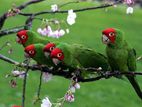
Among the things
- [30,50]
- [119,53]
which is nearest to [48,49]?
[30,50]

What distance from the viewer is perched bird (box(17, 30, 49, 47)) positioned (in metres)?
2.47

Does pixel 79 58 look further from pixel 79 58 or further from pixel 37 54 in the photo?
pixel 37 54

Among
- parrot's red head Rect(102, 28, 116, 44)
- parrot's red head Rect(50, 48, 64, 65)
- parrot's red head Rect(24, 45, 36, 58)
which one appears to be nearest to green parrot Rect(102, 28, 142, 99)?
parrot's red head Rect(102, 28, 116, 44)

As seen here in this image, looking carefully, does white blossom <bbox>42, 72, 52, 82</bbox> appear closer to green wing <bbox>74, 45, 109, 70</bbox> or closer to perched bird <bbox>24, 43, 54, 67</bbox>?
perched bird <bbox>24, 43, 54, 67</bbox>

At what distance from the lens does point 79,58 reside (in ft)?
7.91

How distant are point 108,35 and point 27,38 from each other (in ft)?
1.44

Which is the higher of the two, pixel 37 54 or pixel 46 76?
pixel 37 54

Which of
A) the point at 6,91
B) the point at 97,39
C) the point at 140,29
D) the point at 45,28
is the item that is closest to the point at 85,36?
the point at 97,39

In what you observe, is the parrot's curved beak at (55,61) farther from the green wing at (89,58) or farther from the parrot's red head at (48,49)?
the green wing at (89,58)

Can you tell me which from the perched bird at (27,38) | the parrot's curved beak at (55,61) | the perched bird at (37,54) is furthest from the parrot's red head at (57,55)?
the perched bird at (27,38)

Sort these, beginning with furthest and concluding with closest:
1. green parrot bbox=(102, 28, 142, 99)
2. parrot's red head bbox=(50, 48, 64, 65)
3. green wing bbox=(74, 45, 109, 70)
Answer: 1. green wing bbox=(74, 45, 109, 70)
2. green parrot bbox=(102, 28, 142, 99)
3. parrot's red head bbox=(50, 48, 64, 65)

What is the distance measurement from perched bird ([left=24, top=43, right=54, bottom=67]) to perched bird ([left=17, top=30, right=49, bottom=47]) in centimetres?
13

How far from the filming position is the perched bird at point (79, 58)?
2.31 metres

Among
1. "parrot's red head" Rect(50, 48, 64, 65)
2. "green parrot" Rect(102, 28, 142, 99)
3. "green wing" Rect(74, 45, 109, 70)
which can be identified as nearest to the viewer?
"parrot's red head" Rect(50, 48, 64, 65)
